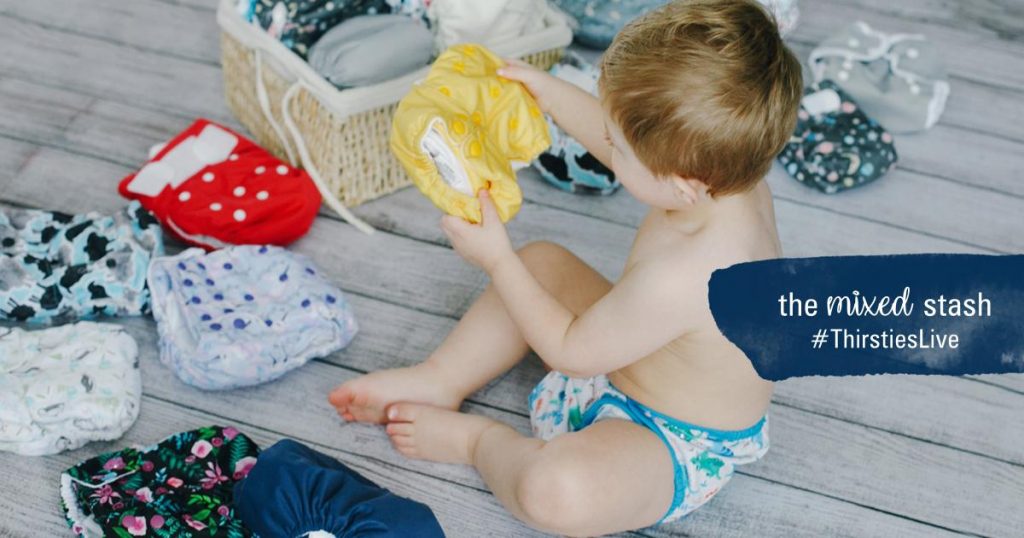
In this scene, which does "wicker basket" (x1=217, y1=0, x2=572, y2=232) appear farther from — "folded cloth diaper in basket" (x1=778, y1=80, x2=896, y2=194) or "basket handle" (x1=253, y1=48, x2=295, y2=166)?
"folded cloth diaper in basket" (x1=778, y1=80, x2=896, y2=194)

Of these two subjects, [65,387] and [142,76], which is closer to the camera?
[65,387]

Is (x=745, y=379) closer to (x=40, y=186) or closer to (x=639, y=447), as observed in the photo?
(x=639, y=447)

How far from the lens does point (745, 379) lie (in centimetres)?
114

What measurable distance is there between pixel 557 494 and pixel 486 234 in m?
0.28

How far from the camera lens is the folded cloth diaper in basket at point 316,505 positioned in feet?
3.58

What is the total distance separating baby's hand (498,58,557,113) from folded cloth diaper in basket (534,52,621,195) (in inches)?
12.8

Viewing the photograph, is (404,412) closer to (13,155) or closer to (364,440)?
(364,440)

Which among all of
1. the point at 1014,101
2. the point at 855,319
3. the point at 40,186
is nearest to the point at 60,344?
the point at 40,186

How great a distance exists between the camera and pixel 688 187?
101 cm

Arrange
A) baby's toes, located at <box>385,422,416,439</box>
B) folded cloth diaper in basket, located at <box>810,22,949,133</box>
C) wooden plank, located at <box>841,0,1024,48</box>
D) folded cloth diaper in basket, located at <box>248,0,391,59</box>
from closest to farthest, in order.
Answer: baby's toes, located at <box>385,422,416,439</box> < folded cloth diaper in basket, located at <box>248,0,391,59</box> < folded cloth diaper in basket, located at <box>810,22,949,133</box> < wooden plank, located at <box>841,0,1024,48</box>

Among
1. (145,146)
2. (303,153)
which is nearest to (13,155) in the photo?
(145,146)

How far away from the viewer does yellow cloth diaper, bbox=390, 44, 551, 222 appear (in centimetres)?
114

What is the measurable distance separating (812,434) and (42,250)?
1012mm

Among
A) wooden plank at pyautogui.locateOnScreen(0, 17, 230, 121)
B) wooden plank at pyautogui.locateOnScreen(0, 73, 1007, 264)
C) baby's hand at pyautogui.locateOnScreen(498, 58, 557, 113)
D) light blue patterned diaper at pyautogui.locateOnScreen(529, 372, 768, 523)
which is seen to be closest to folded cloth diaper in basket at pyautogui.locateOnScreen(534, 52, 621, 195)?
wooden plank at pyautogui.locateOnScreen(0, 73, 1007, 264)
